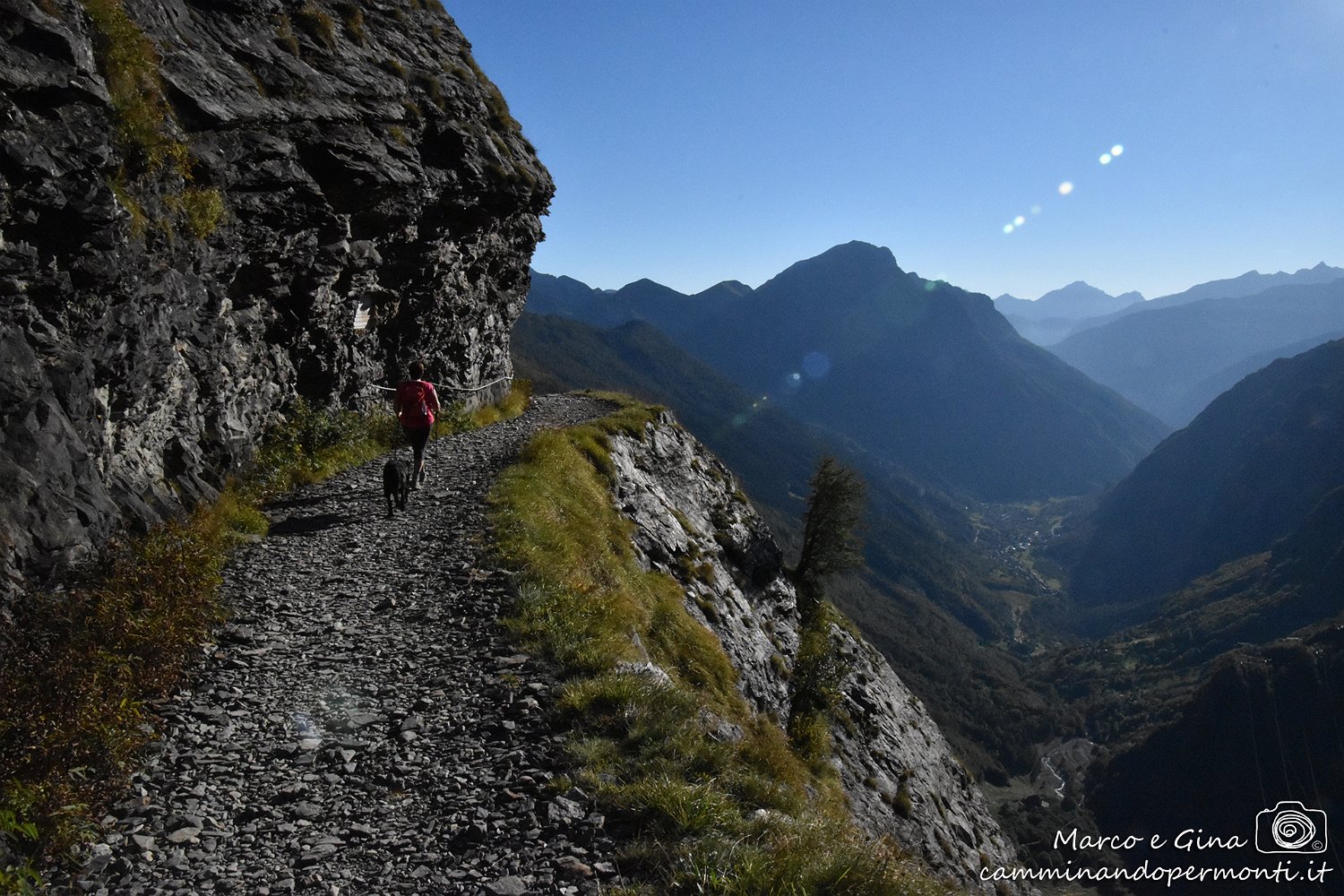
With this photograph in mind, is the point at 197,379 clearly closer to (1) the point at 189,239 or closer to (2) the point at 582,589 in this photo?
(1) the point at 189,239

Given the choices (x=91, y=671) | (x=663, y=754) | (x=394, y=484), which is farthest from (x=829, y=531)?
(x=91, y=671)

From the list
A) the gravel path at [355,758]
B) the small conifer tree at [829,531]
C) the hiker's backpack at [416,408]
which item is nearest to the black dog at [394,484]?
the hiker's backpack at [416,408]

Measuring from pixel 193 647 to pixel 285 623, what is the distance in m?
1.39

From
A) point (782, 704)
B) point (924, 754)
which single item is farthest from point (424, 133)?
point (924, 754)

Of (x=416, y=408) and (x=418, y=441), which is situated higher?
(x=416, y=408)

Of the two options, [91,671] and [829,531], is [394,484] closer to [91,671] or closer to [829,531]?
[91,671]

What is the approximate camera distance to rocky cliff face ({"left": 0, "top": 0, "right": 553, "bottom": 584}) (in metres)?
9.91

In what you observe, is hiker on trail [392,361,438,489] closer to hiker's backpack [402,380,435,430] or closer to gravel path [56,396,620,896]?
hiker's backpack [402,380,435,430]

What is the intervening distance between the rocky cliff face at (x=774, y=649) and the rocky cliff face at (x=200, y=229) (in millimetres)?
11466

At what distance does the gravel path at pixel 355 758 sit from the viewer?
6.01 meters

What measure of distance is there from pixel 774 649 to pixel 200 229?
26254 mm

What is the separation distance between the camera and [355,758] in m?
7.69

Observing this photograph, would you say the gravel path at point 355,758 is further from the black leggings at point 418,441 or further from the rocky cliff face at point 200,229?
the black leggings at point 418,441

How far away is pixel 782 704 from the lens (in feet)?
85.6
